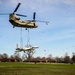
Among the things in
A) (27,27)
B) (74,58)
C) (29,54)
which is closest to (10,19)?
(27,27)

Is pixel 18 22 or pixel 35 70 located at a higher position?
pixel 18 22

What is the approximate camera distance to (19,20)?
55.2 metres

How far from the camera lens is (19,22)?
54469mm

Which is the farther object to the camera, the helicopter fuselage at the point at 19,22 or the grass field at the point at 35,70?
the helicopter fuselage at the point at 19,22

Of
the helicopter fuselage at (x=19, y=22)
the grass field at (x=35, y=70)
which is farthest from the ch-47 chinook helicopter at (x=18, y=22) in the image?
the grass field at (x=35, y=70)

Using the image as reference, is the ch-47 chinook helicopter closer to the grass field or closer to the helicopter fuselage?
the helicopter fuselage

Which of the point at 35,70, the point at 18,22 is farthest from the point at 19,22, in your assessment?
the point at 35,70

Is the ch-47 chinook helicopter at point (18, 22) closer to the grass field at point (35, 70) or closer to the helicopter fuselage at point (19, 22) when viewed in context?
the helicopter fuselage at point (19, 22)

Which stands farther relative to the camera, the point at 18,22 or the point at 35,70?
the point at 18,22

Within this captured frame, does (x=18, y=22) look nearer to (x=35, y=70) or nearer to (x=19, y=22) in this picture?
(x=19, y=22)

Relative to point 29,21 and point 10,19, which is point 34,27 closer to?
point 29,21

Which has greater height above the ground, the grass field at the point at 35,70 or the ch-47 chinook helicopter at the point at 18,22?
the ch-47 chinook helicopter at the point at 18,22

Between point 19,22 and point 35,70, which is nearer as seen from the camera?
point 35,70

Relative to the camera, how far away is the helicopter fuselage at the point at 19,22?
52906 mm
